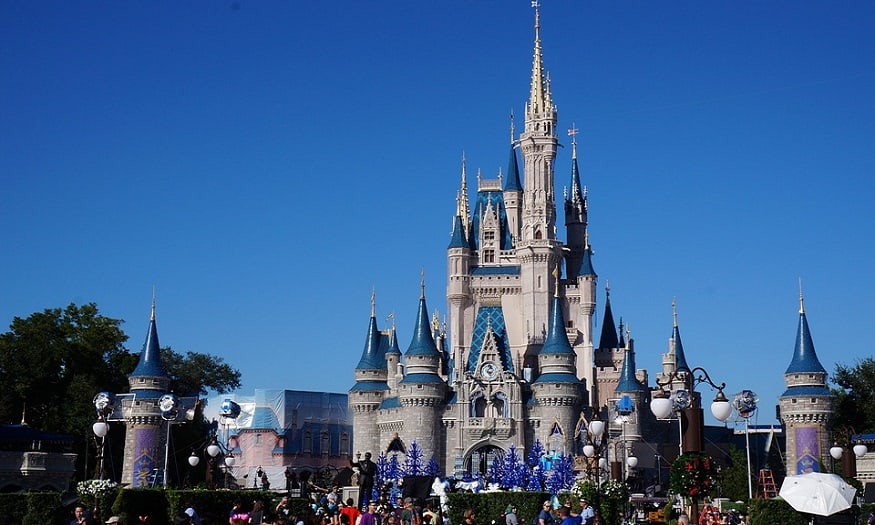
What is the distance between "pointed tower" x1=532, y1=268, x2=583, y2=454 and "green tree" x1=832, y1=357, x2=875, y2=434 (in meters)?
17.5

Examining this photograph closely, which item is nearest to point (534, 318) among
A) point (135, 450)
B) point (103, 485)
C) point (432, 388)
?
point (432, 388)

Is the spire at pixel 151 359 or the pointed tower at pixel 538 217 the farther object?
the pointed tower at pixel 538 217

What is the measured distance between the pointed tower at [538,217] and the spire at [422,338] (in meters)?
8.02

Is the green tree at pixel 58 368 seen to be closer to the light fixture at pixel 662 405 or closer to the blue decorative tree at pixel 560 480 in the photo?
the blue decorative tree at pixel 560 480

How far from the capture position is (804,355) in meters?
60.5

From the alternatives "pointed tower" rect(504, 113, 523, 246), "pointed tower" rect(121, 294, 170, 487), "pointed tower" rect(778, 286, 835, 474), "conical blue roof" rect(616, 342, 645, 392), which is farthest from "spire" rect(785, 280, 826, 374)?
"pointed tower" rect(121, 294, 170, 487)

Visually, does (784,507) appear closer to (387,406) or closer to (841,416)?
(387,406)

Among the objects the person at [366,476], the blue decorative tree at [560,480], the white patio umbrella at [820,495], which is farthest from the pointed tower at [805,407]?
the white patio umbrella at [820,495]

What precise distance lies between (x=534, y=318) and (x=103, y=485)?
4600cm

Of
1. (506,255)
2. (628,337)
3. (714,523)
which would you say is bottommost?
(714,523)

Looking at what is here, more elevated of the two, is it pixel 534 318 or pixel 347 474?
pixel 534 318

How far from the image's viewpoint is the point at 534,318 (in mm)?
74188

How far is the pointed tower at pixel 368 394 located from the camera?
230 ft

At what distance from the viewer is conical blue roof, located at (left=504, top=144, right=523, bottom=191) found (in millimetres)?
78562
